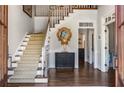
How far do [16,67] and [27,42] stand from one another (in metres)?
→ 1.93

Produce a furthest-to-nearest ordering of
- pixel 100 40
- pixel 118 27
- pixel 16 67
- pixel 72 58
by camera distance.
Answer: pixel 72 58 → pixel 100 40 → pixel 16 67 → pixel 118 27

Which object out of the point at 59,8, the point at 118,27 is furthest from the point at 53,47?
the point at 118,27

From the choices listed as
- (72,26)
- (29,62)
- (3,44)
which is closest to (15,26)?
(29,62)

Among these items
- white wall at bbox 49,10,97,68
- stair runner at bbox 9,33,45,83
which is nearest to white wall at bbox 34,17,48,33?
white wall at bbox 49,10,97,68

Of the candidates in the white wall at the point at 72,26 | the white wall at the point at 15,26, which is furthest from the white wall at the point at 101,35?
the white wall at the point at 15,26

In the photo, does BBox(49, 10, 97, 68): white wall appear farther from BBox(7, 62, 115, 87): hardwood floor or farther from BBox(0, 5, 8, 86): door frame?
BBox(0, 5, 8, 86): door frame

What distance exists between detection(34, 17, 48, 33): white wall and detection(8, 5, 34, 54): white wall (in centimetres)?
239

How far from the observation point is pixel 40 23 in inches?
518

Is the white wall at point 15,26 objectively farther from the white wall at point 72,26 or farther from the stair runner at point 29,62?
the white wall at point 72,26

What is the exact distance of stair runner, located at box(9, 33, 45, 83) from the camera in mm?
7738

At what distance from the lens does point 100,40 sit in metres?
11.0

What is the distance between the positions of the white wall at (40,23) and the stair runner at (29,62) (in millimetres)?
2333

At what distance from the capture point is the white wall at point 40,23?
43.1 feet
